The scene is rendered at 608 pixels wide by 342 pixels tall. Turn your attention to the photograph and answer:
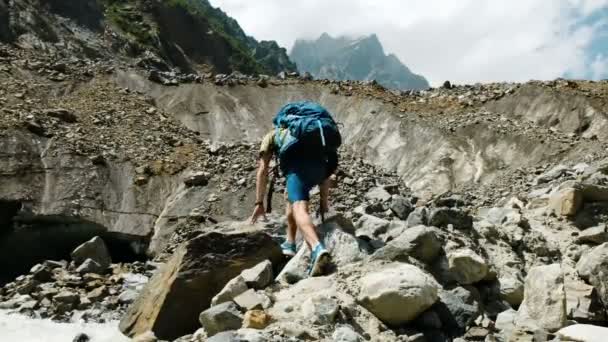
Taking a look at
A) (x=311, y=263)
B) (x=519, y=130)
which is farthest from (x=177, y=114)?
(x=311, y=263)

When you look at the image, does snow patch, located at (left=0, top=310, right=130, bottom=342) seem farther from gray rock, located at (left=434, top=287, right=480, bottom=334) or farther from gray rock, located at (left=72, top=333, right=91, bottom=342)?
gray rock, located at (left=434, top=287, right=480, bottom=334)

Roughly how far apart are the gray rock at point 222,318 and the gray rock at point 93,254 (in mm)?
9261

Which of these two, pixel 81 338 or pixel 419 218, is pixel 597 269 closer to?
pixel 419 218

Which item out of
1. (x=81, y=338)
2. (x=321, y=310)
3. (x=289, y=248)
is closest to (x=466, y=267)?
(x=321, y=310)

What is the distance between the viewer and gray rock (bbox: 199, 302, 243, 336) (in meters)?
5.04

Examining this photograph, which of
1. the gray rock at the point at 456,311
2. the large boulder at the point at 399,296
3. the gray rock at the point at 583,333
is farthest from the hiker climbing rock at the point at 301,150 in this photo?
the gray rock at the point at 583,333

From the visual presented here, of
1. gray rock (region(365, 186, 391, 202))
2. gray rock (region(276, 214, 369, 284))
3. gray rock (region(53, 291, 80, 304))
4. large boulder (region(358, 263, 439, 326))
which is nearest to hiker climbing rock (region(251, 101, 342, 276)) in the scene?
gray rock (region(276, 214, 369, 284))

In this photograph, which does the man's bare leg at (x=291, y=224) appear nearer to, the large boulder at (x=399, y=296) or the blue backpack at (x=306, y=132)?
the blue backpack at (x=306, y=132)

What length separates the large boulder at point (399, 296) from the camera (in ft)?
16.9

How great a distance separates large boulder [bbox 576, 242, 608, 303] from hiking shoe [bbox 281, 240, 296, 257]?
301 centimetres

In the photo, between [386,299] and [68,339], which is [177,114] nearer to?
[68,339]

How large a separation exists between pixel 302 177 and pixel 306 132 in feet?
1.56

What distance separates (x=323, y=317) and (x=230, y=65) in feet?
238

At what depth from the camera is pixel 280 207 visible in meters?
18.9
